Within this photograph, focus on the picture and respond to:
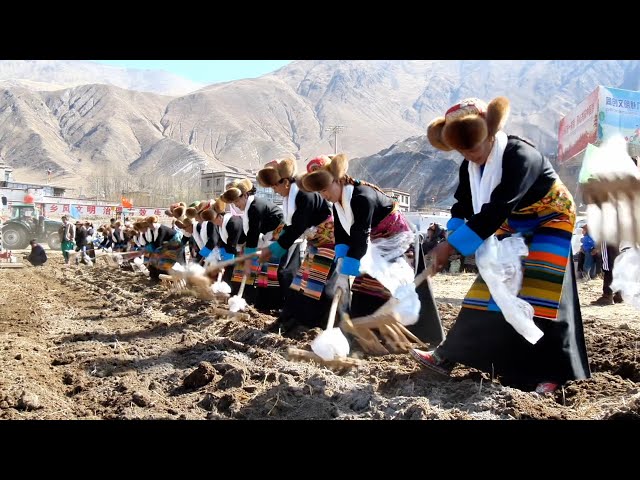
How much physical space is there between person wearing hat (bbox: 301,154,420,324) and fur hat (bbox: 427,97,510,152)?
99 centimetres

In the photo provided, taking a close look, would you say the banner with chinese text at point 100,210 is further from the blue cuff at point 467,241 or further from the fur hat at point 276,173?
the blue cuff at point 467,241

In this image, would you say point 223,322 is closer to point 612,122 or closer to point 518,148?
point 518,148

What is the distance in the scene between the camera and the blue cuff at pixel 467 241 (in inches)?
114

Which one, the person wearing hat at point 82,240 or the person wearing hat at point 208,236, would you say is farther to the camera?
the person wearing hat at point 82,240

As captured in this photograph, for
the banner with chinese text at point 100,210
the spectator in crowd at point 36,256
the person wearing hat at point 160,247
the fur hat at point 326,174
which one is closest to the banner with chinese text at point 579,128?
the person wearing hat at point 160,247

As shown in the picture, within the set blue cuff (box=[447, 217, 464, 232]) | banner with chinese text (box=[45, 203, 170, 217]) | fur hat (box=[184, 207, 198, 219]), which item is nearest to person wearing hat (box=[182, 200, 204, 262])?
fur hat (box=[184, 207, 198, 219])

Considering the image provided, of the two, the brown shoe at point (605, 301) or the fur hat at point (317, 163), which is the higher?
the fur hat at point (317, 163)

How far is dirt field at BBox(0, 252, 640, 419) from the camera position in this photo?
115 inches

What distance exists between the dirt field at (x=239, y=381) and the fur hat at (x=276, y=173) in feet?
4.42

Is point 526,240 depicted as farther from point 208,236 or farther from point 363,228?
point 208,236

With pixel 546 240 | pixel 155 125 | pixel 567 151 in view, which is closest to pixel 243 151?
pixel 155 125

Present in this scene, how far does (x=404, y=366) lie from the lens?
12.5 ft

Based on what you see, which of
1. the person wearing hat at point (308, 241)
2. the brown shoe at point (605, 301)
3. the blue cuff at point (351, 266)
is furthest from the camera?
the brown shoe at point (605, 301)

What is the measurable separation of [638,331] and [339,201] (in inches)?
130
